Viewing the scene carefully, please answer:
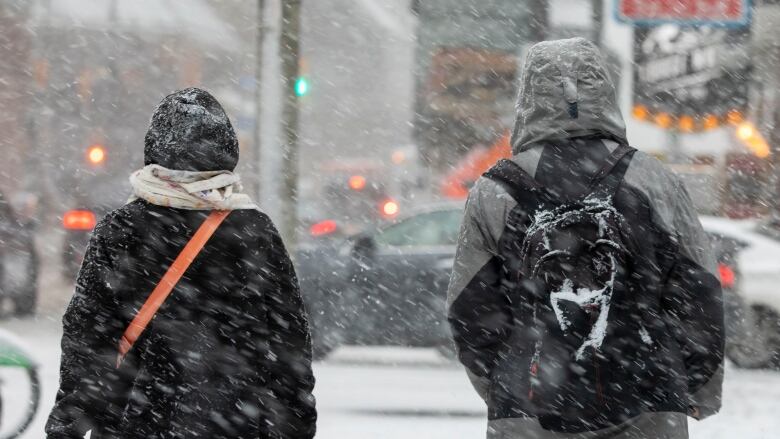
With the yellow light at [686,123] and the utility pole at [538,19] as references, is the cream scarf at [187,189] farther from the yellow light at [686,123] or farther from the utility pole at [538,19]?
the utility pole at [538,19]

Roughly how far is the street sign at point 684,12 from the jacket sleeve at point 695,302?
31.4ft

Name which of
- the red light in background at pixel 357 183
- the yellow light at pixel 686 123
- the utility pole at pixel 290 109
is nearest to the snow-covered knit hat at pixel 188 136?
the utility pole at pixel 290 109

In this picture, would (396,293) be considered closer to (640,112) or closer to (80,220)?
(80,220)

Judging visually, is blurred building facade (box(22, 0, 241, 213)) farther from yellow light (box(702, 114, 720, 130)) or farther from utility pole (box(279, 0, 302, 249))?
utility pole (box(279, 0, 302, 249))

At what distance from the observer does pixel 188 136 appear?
3115mm

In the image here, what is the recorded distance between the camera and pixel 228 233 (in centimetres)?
309

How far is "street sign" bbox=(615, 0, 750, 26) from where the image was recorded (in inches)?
479

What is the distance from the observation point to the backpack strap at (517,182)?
2.81m

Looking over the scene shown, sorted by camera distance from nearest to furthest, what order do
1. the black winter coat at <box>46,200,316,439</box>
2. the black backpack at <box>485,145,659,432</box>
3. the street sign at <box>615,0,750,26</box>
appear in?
the black backpack at <box>485,145,659,432</box>, the black winter coat at <box>46,200,316,439</box>, the street sign at <box>615,0,750,26</box>

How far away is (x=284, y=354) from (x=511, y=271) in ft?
2.39

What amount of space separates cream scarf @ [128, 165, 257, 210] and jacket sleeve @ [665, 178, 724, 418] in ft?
3.62

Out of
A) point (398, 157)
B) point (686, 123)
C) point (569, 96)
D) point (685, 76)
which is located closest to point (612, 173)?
point (569, 96)

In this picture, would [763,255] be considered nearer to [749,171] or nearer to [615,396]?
[615,396]

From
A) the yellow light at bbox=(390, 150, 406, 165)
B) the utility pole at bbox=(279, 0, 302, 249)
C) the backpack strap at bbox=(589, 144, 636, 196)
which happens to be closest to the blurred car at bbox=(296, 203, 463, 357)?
the utility pole at bbox=(279, 0, 302, 249)
